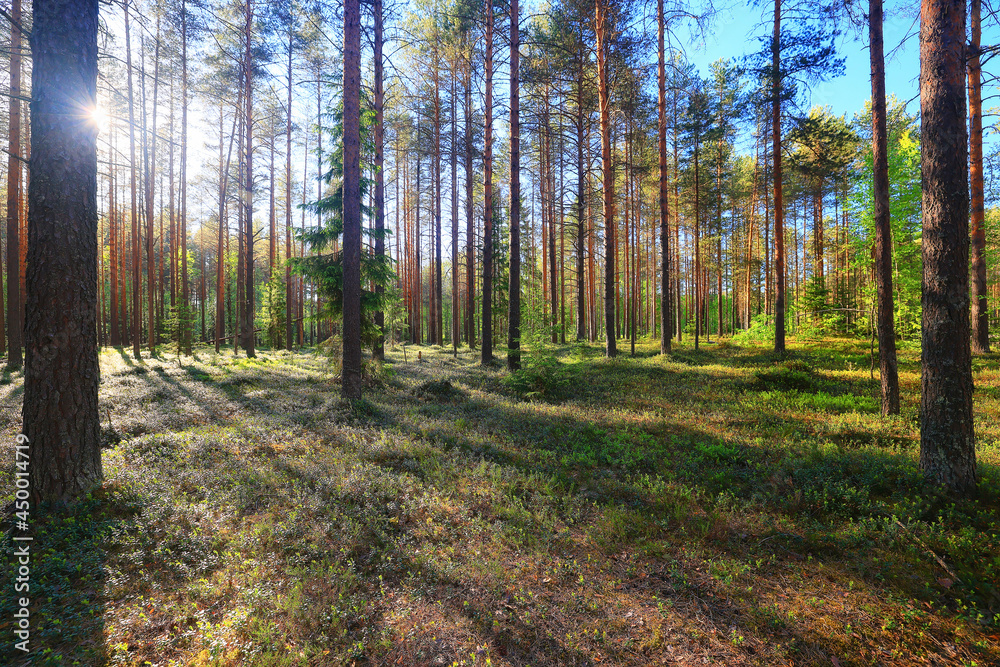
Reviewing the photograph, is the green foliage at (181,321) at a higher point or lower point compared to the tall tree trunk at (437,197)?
lower

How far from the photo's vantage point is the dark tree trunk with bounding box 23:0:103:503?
404 cm

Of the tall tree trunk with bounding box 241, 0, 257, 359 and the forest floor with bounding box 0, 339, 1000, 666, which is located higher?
the tall tree trunk with bounding box 241, 0, 257, 359

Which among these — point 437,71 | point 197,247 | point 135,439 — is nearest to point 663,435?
point 135,439

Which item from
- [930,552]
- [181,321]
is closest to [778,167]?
[930,552]

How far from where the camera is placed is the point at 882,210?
733cm

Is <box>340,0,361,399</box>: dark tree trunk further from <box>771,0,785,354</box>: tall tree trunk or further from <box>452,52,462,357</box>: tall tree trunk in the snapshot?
<box>771,0,785,354</box>: tall tree trunk

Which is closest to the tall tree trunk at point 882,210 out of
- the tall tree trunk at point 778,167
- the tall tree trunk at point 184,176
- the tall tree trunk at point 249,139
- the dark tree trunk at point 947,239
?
the dark tree trunk at point 947,239

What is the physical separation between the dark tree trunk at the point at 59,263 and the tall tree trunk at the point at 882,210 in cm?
1256

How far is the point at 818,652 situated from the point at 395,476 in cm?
463

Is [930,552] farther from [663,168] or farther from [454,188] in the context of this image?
[454,188]

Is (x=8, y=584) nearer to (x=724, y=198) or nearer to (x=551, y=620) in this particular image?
(x=551, y=620)

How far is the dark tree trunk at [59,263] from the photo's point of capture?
13.2 feet

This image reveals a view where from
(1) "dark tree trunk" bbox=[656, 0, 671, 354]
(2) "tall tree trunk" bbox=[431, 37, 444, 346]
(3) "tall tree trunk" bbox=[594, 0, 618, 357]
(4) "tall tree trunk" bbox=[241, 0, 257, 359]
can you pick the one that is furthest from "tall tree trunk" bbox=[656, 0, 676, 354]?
(4) "tall tree trunk" bbox=[241, 0, 257, 359]

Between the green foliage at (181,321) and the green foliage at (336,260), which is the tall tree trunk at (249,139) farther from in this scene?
the green foliage at (336,260)
